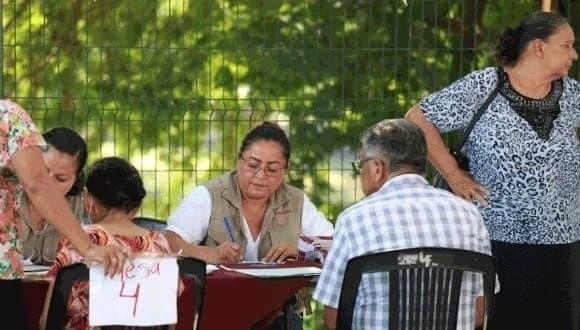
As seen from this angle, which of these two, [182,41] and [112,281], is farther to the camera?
[182,41]

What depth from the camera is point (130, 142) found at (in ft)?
23.6

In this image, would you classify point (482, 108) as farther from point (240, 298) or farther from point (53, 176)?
point (53, 176)

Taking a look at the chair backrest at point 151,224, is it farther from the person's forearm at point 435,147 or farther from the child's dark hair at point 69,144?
the person's forearm at point 435,147

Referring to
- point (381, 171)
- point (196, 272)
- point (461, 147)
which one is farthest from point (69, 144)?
point (381, 171)

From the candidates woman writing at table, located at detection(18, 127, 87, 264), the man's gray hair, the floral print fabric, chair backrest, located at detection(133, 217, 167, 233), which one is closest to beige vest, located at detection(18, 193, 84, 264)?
woman writing at table, located at detection(18, 127, 87, 264)

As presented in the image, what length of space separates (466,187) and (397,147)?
1.17 metres

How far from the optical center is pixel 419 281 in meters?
4.19

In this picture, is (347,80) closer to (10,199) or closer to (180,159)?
(180,159)

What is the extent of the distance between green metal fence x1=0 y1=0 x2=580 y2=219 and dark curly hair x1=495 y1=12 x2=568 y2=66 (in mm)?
1989

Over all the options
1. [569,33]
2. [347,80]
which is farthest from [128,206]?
[347,80]

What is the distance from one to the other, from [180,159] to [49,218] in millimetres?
3116

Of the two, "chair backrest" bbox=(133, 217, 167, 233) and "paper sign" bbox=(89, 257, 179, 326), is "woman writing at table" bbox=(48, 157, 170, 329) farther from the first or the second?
"chair backrest" bbox=(133, 217, 167, 233)

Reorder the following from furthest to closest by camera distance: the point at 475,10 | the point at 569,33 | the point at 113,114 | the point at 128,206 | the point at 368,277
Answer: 1. the point at 475,10
2. the point at 113,114
3. the point at 569,33
4. the point at 128,206
5. the point at 368,277

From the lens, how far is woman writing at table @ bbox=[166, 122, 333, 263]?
5.66 meters
